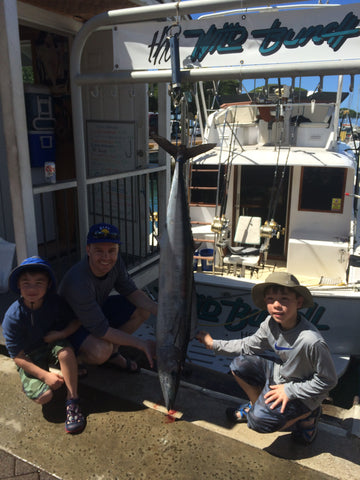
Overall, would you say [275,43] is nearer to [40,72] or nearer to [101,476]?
[101,476]

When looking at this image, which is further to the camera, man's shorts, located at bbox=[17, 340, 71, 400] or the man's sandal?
man's shorts, located at bbox=[17, 340, 71, 400]

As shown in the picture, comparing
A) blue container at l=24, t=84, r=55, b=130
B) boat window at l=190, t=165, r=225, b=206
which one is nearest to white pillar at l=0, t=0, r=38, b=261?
blue container at l=24, t=84, r=55, b=130

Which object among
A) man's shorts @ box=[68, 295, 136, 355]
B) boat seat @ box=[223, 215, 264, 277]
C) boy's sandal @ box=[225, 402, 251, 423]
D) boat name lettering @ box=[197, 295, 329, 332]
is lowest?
boat name lettering @ box=[197, 295, 329, 332]

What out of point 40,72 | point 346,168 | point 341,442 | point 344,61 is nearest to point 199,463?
point 341,442

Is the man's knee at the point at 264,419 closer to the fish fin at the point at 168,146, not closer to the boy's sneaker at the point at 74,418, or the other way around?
the boy's sneaker at the point at 74,418

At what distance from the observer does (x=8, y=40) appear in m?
2.48

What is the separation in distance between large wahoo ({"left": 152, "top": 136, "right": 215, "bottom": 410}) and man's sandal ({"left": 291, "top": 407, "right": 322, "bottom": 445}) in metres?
0.75

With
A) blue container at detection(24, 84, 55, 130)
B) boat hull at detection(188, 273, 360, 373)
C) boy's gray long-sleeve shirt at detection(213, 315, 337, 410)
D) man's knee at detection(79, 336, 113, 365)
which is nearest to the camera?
boy's gray long-sleeve shirt at detection(213, 315, 337, 410)

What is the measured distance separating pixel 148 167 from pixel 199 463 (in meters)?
3.05

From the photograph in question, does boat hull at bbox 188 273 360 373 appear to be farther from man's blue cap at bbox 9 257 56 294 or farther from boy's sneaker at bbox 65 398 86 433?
man's blue cap at bbox 9 257 56 294

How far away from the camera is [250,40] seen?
7.88 feet

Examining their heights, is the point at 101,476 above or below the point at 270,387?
below

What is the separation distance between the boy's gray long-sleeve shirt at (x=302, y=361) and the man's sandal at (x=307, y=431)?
0.10m

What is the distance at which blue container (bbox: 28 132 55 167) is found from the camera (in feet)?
13.2
